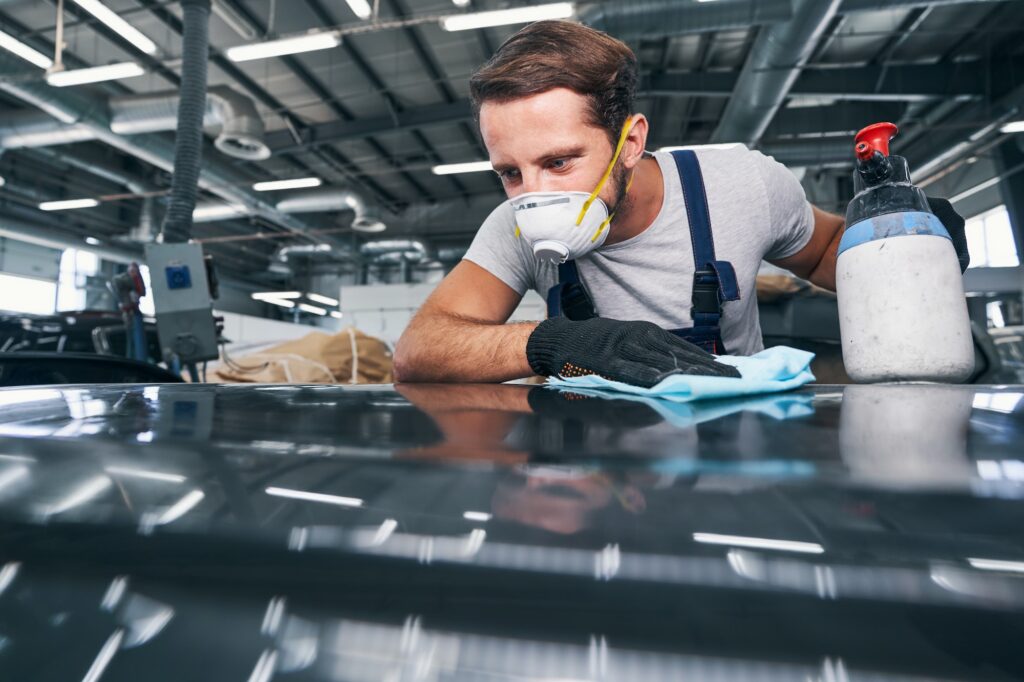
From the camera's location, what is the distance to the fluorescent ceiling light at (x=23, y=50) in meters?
4.31

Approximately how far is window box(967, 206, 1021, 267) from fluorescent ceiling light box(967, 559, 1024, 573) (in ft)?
28.7

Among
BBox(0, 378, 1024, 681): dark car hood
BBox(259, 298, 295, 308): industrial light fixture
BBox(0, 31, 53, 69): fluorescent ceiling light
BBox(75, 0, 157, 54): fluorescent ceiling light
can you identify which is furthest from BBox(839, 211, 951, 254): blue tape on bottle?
BBox(259, 298, 295, 308): industrial light fixture

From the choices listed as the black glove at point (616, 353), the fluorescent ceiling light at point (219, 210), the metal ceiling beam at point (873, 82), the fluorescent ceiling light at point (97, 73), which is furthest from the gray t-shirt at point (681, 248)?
the fluorescent ceiling light at point (219, 210)

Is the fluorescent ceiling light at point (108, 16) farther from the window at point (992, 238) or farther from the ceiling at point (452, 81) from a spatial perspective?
the window at point (992, 238)

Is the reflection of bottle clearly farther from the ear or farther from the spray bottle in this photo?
the ear

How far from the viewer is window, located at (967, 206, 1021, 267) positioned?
706 centimetres

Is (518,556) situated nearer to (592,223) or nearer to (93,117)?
(592,223)

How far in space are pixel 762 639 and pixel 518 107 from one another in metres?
1.00

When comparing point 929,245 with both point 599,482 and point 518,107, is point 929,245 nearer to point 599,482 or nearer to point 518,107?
point 599,482

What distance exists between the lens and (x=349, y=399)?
16.3 inches

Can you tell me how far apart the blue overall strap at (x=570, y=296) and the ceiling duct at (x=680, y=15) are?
3.58 meters

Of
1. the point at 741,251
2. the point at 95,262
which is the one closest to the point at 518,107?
the point at 741,251

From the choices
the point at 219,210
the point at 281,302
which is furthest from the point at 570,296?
the point at 281,302

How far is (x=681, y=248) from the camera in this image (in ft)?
3.75
